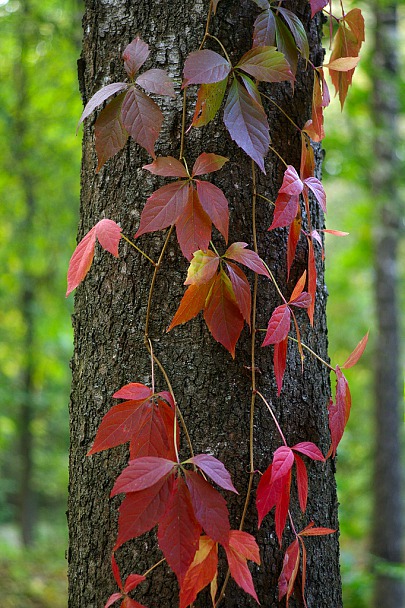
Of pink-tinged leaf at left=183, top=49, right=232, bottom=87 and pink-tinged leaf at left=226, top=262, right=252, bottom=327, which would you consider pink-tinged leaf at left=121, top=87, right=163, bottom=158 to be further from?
pink-tinged leaf at left=226, top=262, right=252, bottom=327

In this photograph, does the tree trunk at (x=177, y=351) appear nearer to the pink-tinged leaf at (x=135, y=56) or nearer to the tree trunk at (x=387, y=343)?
the pink-tinged leaf at (x=135, y=56)

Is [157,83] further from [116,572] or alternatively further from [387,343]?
[387,343]

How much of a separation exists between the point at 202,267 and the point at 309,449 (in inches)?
14.9

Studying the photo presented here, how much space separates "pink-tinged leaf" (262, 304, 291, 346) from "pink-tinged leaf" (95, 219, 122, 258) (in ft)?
0.96

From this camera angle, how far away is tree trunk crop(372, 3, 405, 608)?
5727 mm

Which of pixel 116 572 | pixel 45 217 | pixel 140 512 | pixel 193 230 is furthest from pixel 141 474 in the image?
pixel 45 217

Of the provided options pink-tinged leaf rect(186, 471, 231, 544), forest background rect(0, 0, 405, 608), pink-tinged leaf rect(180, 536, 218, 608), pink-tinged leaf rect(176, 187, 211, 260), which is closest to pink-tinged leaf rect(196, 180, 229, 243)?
pink-tinged leaf rect(176, 187, 211, 260)

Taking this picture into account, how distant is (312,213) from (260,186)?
0.19 m

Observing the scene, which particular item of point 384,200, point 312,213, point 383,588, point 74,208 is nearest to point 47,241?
point 74,208

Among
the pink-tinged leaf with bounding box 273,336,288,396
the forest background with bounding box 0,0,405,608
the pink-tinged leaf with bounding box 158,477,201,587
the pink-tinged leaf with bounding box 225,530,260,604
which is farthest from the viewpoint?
the forest background with bounding box 0,0,405,608

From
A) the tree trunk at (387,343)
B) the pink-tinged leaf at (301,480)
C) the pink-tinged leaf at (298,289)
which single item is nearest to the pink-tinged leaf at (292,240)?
the pink-tinged leaf at (298,289)

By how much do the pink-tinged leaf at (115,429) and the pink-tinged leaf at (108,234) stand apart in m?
0.27

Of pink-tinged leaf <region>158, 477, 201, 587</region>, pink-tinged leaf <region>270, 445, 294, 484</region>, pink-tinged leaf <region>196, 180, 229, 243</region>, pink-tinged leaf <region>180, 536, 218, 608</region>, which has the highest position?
pink-tinged leaf <region>196, 180, 229, 243</region>

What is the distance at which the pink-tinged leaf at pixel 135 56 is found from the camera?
1.00m
